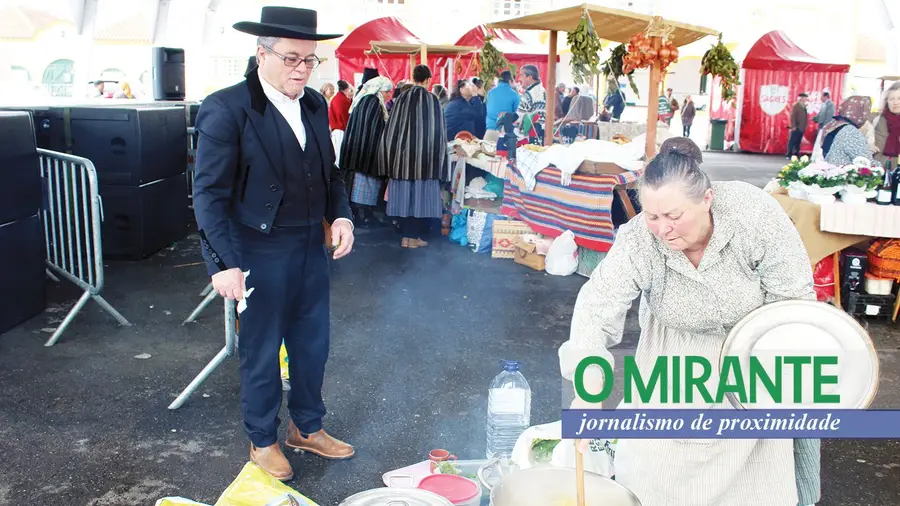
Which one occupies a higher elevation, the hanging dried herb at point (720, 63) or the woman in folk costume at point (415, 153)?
the hanging dried herb at point (720, 63)

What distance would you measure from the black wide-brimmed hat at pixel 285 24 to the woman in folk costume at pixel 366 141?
5.50 m

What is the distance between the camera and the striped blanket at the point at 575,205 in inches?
285

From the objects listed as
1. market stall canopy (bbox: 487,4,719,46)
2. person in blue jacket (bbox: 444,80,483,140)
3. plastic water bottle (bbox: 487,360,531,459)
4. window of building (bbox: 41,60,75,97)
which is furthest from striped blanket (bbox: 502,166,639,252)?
window of building (bbox: 41,60,75,97)

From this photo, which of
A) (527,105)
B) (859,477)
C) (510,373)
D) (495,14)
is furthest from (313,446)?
(495,14)

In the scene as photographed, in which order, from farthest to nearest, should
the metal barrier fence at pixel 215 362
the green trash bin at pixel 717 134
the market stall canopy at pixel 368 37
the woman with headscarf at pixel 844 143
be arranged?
the green trash bin at pixel 717 134 → the market stall canopy at pixel 368 37 → the woman with headscarf at pixel 844 143 → the metal barrier fence at pixel 215 362

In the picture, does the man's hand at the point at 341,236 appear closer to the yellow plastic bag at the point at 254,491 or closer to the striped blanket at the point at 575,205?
the yellow plastic bag at the point at 254,491

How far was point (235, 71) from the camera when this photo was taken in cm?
2798

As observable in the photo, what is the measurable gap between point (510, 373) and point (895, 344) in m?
3.51

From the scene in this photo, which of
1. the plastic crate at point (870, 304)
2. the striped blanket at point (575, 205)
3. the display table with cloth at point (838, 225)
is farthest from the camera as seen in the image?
the striped blanket at point (575, 205)

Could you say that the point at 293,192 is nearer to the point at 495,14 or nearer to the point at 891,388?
the point at 891,388

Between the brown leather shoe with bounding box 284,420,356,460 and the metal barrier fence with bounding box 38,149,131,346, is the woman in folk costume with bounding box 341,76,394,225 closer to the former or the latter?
the metal barrier fence with bounding box 38,149,131,346

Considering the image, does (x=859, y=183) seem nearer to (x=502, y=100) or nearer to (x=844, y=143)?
(x=844, y=143)

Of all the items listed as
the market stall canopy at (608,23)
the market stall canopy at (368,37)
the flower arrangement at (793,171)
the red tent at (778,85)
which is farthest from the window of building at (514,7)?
the flower arrangement at (793,171)

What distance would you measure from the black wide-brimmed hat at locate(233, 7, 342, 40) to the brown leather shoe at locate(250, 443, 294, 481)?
1726 millimetres
